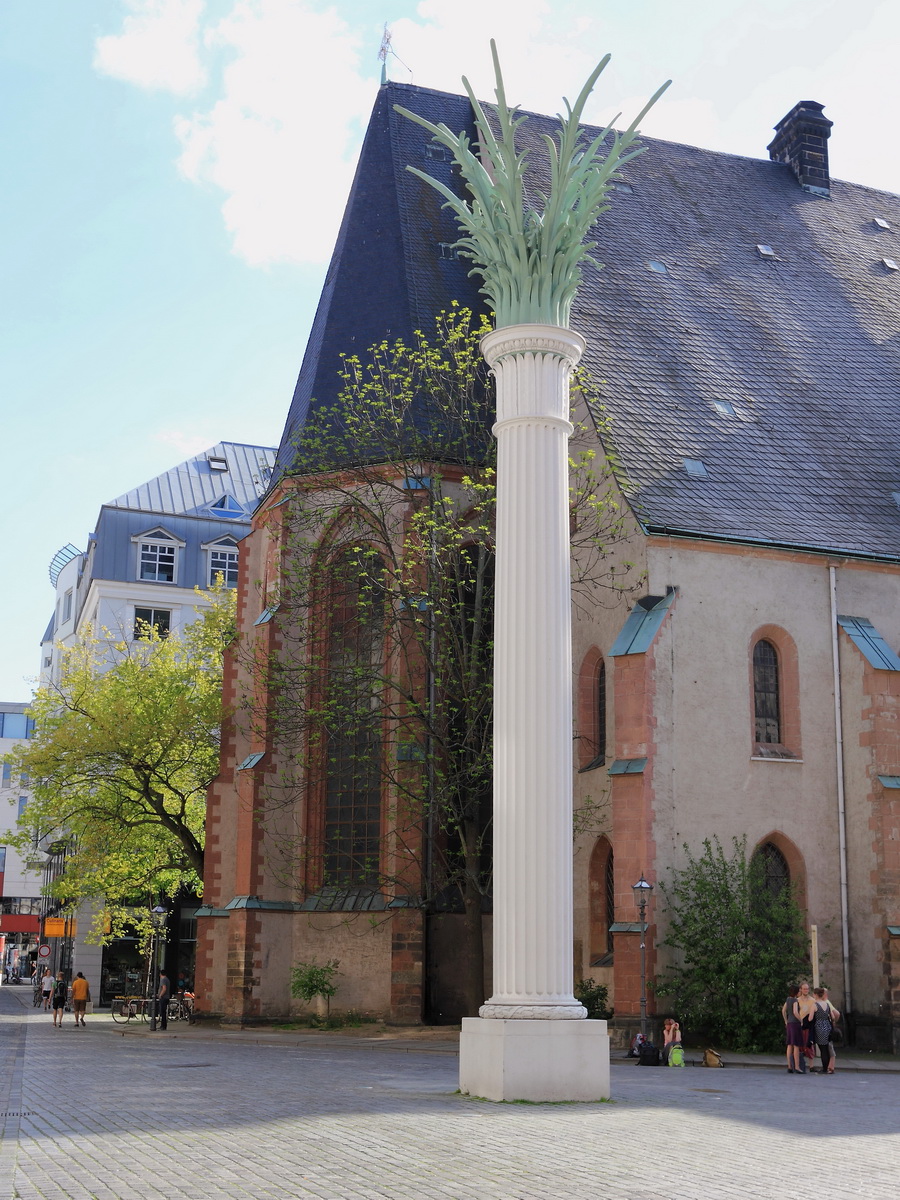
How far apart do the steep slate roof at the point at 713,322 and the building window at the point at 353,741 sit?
184 inches

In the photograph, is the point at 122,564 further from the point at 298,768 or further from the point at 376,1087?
the point at 376,1087

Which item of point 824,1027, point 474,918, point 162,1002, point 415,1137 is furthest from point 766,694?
point 415,1137

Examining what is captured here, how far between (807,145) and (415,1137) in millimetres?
34931

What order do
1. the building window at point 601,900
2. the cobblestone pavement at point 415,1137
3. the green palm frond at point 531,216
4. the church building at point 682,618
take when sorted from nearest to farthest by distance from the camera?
1. the cobblestone pavement at point 415,1137
2. the green palm frond at point 531,216
3. the church building at point 682,618
4. the building window at point 601,900

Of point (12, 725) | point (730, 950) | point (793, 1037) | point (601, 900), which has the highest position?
point (12, 725)

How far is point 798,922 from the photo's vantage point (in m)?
24.4

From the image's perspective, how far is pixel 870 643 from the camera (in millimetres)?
26531

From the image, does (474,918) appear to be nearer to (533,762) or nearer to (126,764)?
(533,762)

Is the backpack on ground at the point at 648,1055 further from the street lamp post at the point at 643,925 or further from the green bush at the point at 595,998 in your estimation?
the green bush at the point at 595,998

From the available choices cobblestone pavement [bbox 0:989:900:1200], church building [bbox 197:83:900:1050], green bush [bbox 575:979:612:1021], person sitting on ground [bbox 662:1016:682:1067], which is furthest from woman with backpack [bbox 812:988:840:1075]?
green bush [bbox 575:979:612:1021]

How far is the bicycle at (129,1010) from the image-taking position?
36.6 metres

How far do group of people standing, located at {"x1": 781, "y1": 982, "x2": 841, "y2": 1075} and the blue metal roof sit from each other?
7.48 meters

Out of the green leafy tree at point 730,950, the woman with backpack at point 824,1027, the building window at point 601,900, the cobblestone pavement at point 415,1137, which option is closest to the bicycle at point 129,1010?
the building window at point 601,900

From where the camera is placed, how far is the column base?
1400 cm
